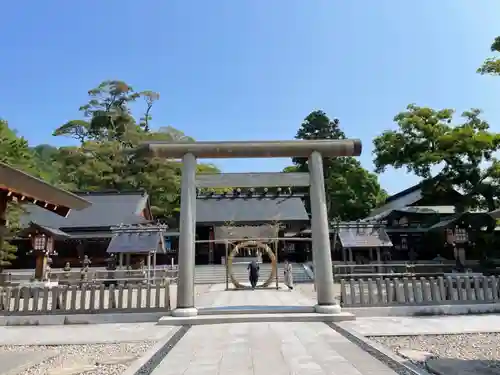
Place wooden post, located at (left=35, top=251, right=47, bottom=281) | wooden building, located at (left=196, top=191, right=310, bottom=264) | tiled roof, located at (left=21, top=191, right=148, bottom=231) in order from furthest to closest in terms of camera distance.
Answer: wooden building, located at (left=196, top=191, right=310, bottom=264) < tiled roof, located at (left=21, top=191, right=148, bottom=231) < wooden post, located at (left=35, top=251, right=47, bottom=281)

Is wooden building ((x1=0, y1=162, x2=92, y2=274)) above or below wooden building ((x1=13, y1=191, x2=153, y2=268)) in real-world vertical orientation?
below

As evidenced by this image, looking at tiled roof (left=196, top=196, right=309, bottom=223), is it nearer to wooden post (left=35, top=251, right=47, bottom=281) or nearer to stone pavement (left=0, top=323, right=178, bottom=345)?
wooden post (left=35, top=251, right=47, bottom=281)

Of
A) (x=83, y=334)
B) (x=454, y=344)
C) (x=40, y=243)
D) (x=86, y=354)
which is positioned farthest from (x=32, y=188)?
(x=40, y=243)

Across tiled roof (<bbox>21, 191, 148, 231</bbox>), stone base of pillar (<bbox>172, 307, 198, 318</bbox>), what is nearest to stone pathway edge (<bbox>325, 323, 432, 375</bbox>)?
stone base of pillar (<bbox>172, 307, 198, 318</bbox>)

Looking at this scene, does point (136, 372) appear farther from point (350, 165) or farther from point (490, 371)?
point (350, 165)

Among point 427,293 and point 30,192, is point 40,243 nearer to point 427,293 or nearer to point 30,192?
point 30,192

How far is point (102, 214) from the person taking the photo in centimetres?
3341

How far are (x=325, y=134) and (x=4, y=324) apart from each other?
42702mm

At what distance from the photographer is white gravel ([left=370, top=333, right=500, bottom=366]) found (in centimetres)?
561

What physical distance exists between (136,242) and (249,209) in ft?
50.4

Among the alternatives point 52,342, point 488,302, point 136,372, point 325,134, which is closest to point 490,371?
point 136,372

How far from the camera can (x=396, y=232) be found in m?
30.3

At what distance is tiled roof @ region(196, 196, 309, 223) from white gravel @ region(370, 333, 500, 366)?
2468 cm

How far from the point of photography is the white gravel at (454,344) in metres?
5.61
